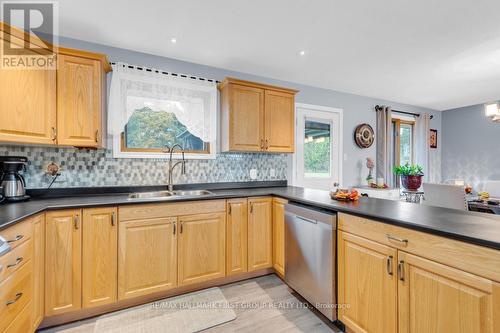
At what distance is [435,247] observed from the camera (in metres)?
1.14

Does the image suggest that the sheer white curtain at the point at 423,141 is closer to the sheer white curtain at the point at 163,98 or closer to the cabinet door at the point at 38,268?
the sheer white curtain at the point at 163,98

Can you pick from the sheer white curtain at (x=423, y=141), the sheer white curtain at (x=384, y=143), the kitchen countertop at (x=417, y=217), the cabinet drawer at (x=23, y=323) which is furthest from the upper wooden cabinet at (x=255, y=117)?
the sheer white curtain at (x=423, y=141)

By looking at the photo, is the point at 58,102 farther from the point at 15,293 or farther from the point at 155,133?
the point at 15,293

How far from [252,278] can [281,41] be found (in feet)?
8.24

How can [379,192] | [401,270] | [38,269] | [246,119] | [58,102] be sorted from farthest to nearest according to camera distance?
[379,192]
[246,119]
[58,102]
[38,269]
[401,270]

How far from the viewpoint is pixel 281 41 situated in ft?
7.75

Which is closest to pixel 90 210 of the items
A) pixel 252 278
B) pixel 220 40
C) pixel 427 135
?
pixel 252 278

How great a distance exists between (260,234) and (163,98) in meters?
1.88

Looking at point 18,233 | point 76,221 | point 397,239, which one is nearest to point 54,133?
point 76,221

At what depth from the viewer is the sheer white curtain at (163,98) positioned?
243 cm

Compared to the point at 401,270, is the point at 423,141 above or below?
above

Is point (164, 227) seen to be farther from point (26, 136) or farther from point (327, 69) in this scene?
point (327, 69)

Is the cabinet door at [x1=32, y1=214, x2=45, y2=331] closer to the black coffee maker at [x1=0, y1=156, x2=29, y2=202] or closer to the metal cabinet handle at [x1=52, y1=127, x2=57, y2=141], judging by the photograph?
the black coffee maker at [x1=0, y1=156, x2=29, y2=202]
